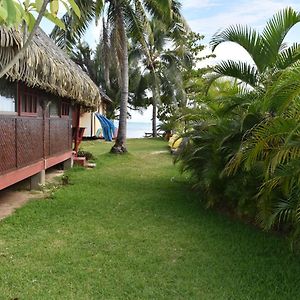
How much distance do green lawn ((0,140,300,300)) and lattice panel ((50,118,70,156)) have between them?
2035 mm

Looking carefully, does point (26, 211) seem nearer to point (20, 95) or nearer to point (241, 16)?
point (20, 95)

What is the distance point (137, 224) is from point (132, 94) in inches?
1033

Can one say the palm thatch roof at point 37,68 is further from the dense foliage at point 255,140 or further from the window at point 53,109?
the dense foliage at point 255,140

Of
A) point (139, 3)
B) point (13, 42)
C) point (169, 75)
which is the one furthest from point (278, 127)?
point (169, 75)

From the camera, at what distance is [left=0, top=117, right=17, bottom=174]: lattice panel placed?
19.4 ft

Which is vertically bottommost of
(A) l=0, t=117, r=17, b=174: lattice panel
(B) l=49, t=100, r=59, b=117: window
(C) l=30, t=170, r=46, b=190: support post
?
(C) l=30, t=170, r=46, b=190: support post

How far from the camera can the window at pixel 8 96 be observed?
6395mm

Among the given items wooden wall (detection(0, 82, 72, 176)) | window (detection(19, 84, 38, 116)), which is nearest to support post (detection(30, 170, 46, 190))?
wooden wall (detection(0, 82, 72, 176))

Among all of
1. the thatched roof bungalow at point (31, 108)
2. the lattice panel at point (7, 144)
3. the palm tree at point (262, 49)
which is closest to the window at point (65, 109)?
the thatched roof bungalow at point (31, 108)

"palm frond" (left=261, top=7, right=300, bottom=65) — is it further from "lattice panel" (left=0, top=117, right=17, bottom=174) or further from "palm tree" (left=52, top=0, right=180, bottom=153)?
"palm tree" (left=52, top=0, right=180, bottom=153)

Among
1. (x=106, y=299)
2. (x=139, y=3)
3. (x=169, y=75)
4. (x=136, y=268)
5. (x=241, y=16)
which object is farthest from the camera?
(x=169, y=75)

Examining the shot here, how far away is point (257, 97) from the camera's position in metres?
5.88

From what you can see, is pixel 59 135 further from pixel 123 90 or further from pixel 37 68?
pixel 123 90

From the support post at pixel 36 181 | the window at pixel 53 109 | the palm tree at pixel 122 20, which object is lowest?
the support post at pixel 36 181
